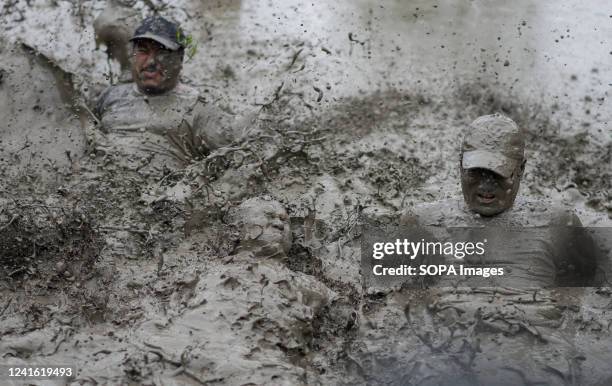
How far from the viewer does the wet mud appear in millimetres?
6180

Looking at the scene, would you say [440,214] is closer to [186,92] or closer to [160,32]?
[186,92]

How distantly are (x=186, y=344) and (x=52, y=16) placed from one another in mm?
5903

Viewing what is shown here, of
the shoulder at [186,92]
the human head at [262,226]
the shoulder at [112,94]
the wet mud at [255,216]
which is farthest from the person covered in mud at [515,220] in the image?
the shoulder at [112,94]

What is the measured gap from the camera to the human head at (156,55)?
8.73 m

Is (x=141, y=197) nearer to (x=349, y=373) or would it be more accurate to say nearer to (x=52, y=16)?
(x=349, y=373)

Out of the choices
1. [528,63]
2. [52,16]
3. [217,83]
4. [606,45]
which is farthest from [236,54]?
[606,45]

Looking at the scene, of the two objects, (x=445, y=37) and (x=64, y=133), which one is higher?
(x=445, y=37)

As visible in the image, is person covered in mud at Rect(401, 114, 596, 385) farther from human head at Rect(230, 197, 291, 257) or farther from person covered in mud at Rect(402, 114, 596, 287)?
human head at Rect(230, 197, 291, 257)

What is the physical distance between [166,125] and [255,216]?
1.71 metres

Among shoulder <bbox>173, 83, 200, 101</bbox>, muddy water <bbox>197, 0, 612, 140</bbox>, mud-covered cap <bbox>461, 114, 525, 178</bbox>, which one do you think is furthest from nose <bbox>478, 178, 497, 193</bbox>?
muddy water <bbox>197, 0, 612, 140</bbox>

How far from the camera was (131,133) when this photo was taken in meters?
8.62

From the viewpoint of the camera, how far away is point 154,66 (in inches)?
345

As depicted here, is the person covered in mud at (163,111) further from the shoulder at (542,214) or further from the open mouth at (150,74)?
the shoulder at (542,214)

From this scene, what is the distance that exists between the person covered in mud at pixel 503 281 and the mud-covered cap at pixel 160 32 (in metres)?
2.68
